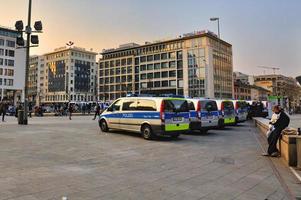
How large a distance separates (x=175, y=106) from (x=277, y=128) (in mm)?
4888

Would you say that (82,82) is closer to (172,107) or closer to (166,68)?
(166,68)

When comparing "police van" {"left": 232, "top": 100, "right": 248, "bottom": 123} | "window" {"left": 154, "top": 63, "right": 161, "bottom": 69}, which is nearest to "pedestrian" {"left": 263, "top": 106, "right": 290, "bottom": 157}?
"police van" {"left": 232, "top": 100, "right": 248, "bottom": 123}

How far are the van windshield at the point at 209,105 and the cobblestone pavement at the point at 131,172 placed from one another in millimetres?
5256

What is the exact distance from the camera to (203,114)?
52.2ft

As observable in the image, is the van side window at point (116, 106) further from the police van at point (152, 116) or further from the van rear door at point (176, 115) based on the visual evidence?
the van rear door at point (176, 115)

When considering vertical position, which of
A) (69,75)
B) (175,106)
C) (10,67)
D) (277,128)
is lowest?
(277,128)

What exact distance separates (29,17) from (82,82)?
128 metres

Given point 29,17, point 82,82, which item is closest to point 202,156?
point 29,17

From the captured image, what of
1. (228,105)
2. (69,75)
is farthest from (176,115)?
(69,75)

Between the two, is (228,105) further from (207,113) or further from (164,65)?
(164,65)

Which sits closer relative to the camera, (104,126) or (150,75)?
(104,126)

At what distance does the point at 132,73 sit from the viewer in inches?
4555

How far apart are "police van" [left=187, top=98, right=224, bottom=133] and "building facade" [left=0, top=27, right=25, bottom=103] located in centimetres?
8611

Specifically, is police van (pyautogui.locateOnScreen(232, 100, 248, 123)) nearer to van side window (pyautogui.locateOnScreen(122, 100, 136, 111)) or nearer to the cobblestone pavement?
van side window (pyautogui.locateOnScreen(122, 100, 136, 111))
